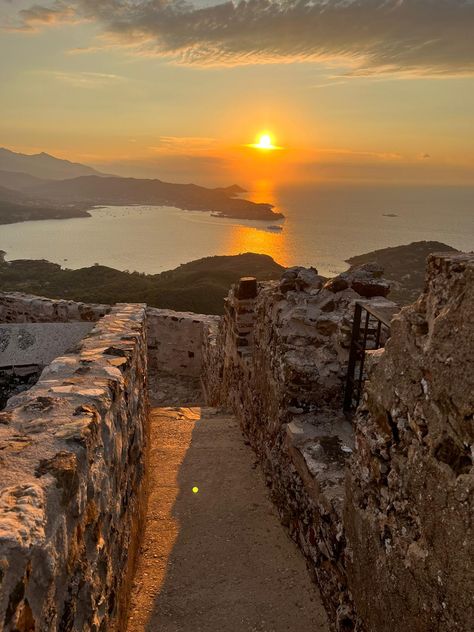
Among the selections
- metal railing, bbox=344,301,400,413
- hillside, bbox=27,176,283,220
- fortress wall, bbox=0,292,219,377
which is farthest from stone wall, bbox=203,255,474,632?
hillside, bbox=27,176,283,220

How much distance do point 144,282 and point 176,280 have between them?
203cm

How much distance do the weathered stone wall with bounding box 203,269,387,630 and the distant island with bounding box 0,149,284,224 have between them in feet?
271

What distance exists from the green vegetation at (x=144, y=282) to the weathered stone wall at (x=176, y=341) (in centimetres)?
1119

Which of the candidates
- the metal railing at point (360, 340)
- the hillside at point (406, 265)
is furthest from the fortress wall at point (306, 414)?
the hillside at point (406, 265)

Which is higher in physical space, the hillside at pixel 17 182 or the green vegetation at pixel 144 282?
the hillside at pixel 17 182

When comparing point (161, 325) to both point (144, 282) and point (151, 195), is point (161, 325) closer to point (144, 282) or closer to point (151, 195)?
point (144, 282)

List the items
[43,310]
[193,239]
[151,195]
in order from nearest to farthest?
1. [43,310]
2. [193,239]
3. [151,195]

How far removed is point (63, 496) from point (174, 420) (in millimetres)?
4710

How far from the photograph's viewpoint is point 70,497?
71.7 inches

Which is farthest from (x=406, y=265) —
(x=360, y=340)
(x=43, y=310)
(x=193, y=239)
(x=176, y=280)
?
(x=360, y=340)

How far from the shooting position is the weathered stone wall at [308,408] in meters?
3.07

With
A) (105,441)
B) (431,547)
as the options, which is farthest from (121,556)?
(431,547)

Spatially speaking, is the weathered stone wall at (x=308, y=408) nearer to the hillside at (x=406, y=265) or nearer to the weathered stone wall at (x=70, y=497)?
the weathered stone wall at (x=70, y=497)

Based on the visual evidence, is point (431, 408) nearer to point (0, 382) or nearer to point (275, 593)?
point (275, 593)
